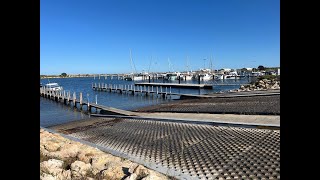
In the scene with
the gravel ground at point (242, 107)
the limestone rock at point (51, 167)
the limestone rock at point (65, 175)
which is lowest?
the limestone rock at point (65, 175)

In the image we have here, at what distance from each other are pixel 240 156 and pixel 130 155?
8.62 ft

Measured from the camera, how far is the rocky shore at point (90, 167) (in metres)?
4.98

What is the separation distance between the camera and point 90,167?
5770 millimetres

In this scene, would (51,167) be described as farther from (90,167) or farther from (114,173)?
(114,173)

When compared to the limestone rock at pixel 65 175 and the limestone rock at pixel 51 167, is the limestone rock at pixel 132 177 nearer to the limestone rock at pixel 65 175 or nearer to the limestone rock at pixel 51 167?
the limestone rock at pixel 65 175

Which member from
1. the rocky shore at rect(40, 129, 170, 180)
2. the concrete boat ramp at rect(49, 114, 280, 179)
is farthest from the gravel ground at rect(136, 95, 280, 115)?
the rocky shore at rect(40, 129, 170, 180)

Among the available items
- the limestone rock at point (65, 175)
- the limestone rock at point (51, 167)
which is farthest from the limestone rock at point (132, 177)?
the limestone rock at point (51, 167)

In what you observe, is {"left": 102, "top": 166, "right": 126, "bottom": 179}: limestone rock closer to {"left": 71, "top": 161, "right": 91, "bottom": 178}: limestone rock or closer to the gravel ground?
{"left": 71, "top": 161, "right": 91, "bottom": 178}: limestone rock

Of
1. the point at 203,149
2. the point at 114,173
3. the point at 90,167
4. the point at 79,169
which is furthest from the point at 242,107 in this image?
the point at 79,169
